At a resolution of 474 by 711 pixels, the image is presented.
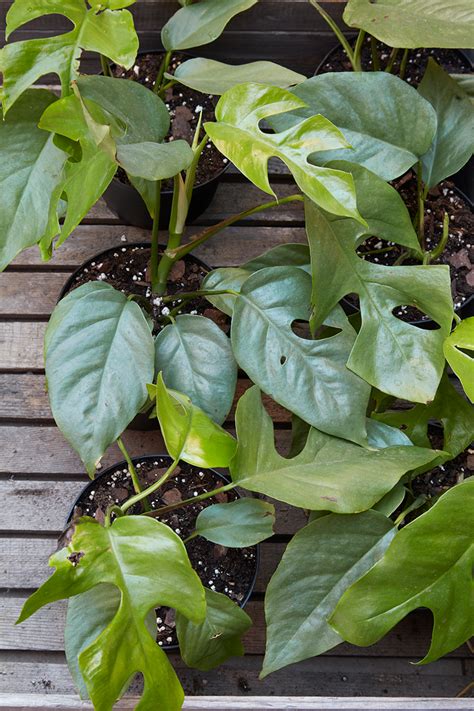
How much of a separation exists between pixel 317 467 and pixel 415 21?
1.93 feet

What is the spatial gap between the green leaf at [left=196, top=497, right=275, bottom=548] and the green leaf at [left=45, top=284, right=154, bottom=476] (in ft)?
0.51

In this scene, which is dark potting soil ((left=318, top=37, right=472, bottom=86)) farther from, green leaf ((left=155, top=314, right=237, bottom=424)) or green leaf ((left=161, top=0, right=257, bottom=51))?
green leaf ((left=155, top=314, right=237, bottom=424))

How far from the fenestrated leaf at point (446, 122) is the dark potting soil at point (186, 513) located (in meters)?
0.55

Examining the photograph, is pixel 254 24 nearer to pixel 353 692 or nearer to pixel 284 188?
pixel 284 188

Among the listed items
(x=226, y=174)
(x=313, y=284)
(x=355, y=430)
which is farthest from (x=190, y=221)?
(x=355, y=430)

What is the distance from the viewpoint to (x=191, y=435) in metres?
0.83

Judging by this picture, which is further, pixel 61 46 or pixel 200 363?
pixel 200 363

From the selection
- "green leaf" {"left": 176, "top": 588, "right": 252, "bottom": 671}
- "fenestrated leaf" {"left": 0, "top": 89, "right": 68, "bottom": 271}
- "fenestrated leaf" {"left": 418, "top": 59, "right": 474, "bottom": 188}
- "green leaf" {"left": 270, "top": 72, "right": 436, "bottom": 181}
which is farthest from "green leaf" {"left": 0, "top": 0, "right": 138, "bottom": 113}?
"green leaf" {"left": 176, "top": 588, "right": 252, "bottom": 671}

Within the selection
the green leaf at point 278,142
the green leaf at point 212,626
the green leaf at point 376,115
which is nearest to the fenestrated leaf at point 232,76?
the green leaf at point 376,115

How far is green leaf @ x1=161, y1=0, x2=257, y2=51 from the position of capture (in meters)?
1.09

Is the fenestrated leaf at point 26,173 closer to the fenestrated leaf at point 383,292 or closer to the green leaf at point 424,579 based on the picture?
the fenestrated leaf at point 383,292

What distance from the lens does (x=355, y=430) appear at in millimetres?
908

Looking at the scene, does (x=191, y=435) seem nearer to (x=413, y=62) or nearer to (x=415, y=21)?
(x=415, y=21)

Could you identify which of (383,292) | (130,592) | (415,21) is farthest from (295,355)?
(415,21)
